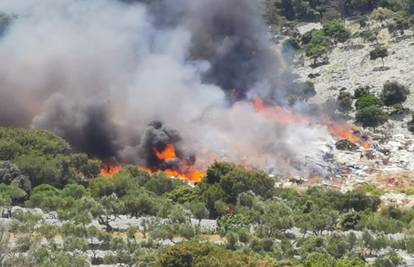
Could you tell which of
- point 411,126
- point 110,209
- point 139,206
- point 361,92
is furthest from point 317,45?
point 110,209

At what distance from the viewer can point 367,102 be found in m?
92.9

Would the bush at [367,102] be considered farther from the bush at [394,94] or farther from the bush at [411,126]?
the bush at [411,126]

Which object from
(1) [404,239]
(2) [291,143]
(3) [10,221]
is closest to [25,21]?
(2) [291,143]

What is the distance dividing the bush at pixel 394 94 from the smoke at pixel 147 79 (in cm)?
1321

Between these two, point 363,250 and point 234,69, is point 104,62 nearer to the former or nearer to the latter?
point 234,69

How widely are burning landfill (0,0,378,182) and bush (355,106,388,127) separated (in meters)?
2.74

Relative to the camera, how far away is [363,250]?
4203cm

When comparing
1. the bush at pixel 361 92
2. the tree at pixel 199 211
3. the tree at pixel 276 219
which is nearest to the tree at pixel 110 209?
the tree at pixel 199 211

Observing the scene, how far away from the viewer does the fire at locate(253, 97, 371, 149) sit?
80500 millimetres

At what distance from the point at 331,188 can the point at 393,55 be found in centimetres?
5106

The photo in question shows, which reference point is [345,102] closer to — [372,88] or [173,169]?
[372,88]

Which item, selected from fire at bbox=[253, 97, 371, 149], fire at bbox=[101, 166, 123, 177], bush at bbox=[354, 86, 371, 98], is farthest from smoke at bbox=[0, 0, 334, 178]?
bush at bbox=[354, 86, 371, 98]

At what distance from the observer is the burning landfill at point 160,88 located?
73938 millimetres

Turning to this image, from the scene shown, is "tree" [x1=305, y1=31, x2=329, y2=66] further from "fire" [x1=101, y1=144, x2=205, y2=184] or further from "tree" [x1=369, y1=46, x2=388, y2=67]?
"fire" [x1=101, y1=144, x2=205, y2=184]
